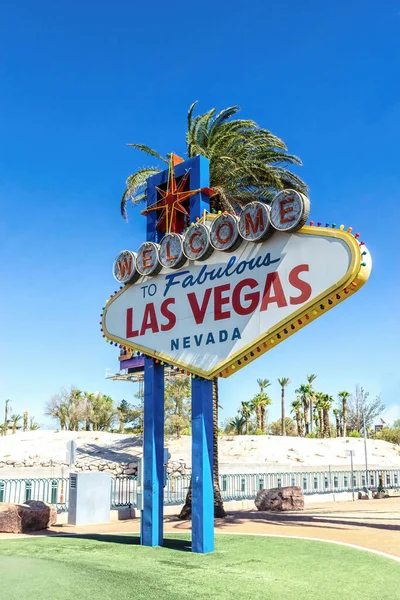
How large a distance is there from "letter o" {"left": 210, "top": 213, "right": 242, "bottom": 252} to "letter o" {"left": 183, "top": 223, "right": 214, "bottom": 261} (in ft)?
0.56

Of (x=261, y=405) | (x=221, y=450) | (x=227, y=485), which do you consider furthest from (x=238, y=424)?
(x=227, y=485)

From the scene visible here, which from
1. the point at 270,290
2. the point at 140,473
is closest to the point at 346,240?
the point at 270,290

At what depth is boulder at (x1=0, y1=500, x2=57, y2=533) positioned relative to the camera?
15.1m

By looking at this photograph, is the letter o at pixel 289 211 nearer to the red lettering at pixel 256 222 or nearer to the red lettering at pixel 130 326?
the red lettering at pixel 256 222

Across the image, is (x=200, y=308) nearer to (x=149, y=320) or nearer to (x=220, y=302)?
(x=220, y=302)

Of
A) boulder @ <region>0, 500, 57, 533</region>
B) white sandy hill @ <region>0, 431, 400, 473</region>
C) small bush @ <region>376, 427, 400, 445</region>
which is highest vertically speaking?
small bush @ <region>376, 427, 400, 445</region>

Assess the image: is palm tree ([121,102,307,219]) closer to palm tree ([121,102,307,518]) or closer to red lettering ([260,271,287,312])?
palm tree ([121,102,307,518])

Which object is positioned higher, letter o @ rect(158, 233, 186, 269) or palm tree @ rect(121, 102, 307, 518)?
palm tree @ rect(121, 102, 307, 518)

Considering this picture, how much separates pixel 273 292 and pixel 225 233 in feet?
6.30

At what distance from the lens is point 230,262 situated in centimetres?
1262

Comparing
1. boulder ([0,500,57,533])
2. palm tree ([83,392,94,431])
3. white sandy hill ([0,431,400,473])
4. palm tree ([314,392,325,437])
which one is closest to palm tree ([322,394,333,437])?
palm tree ([314,392,325,437])

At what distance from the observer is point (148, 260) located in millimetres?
14266

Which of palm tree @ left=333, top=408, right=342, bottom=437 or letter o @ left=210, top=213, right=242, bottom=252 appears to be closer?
letter o @ left=210, top=213, right=242, bottom=252

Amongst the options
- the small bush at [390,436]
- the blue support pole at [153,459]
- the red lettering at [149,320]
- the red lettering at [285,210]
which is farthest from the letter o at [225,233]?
the small bush at [390,436]
